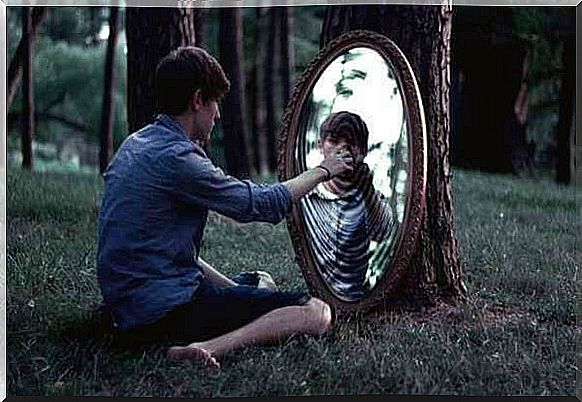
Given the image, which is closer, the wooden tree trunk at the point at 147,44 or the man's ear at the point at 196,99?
the man's ear at the point at 196,99

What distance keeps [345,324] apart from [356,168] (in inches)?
13.1

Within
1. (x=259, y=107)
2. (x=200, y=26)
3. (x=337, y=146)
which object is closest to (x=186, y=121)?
(x=337, y=146)

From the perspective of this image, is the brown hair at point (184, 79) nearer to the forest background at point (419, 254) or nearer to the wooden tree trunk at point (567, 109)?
the forest background at point (419, 254)

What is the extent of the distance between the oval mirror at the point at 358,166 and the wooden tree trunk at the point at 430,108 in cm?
4

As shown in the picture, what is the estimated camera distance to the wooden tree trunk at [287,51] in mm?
3699

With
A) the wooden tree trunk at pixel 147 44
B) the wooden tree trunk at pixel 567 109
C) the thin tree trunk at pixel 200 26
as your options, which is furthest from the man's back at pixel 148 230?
the wooden tree trunk at pixel 567 109

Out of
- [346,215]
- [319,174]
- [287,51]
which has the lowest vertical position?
[346,215]

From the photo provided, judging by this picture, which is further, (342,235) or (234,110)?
(234,110)

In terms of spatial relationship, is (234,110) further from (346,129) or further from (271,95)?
(271,95)

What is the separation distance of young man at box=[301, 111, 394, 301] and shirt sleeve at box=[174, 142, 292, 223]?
297mm

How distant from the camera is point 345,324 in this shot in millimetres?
2295

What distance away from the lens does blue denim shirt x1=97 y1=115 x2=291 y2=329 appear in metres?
2.08

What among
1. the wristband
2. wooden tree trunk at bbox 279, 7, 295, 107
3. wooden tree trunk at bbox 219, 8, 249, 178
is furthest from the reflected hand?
wooden tree trunk at bbox 279, 7, 295, 107

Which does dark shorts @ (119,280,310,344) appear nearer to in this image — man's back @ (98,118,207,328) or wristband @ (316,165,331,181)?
man's back @ (98,118,207,328)
